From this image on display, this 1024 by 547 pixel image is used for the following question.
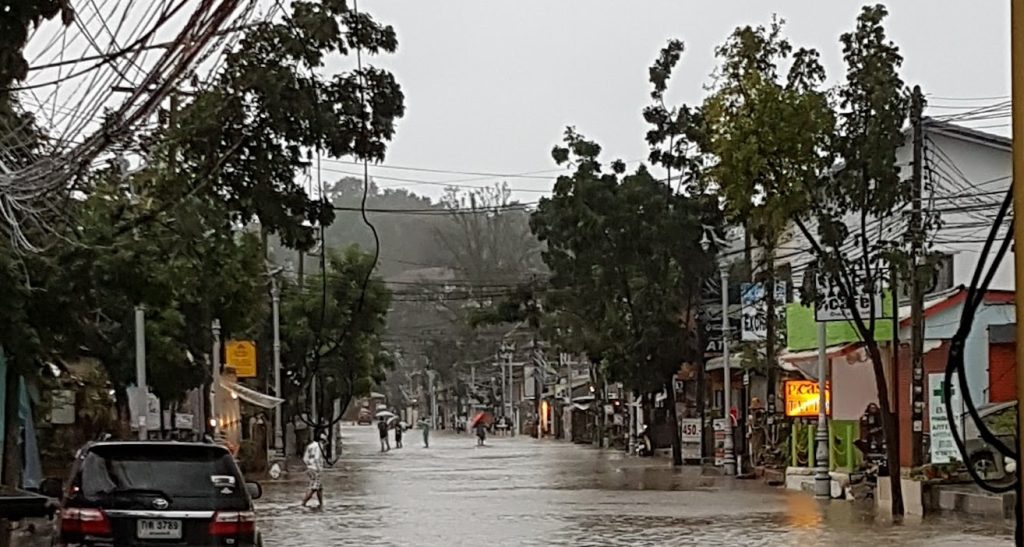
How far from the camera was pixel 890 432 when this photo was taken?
25094 mm

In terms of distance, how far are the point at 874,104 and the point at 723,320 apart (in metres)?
20.4

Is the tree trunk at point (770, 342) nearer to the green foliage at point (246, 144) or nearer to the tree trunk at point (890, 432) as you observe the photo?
the tree trunk at point (890, 432)

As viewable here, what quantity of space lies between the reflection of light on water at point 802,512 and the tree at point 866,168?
1766 millimetres

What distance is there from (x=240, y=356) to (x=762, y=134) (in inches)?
1032

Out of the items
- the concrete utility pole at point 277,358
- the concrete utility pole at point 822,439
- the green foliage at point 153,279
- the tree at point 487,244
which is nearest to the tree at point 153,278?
the green foliage at point 153,279

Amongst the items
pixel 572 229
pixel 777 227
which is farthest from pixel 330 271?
pixel 777 227

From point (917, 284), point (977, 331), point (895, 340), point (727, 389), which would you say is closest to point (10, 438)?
point (917, 284)

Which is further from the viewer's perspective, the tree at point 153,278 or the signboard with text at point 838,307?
the signboard with text at point 838,307

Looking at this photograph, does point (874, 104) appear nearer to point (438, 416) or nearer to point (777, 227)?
point (777, 227)

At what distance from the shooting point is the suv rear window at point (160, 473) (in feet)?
42.6

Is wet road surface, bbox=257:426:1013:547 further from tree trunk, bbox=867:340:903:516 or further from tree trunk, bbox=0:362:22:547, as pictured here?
tree trunk, bbox=0:362:22:547

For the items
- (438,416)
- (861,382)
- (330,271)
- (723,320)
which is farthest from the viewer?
(438,416)

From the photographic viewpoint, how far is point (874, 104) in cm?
2430

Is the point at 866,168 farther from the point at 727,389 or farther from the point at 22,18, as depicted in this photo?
the point at 727,389
